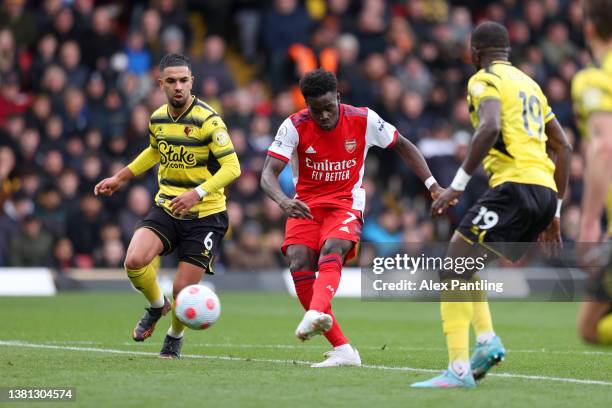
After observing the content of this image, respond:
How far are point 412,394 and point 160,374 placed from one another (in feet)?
6.82

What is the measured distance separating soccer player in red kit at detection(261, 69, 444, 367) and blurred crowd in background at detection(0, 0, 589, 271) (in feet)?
31.2

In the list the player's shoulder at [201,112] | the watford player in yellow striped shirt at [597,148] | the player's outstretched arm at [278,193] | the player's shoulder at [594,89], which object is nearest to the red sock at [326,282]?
the player's outstretched arm at [278,193]

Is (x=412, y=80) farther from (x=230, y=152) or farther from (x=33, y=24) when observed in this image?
(x=230, y=152)

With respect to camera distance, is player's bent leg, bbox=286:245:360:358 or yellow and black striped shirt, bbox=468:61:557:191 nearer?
yellow and black striped shirt, bbox=468:61:557:191

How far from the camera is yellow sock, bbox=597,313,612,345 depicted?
7000 mm

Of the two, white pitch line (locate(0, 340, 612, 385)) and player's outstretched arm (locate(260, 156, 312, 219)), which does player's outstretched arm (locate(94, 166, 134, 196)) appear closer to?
white pitch line (locate(0, 340, 612, 385))

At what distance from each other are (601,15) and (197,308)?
4.27 m

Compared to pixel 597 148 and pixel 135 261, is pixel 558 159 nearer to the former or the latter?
pixel 597 148

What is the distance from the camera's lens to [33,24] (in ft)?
69.2

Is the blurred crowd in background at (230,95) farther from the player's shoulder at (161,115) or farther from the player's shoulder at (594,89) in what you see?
the player's shoulder at (594,89)

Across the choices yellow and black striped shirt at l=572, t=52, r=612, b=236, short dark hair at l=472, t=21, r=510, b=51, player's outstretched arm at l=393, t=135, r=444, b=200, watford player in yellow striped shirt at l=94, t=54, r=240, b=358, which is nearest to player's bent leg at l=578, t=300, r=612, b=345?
yellow and black striped shirt at l=572, t=52, r=612, b=236

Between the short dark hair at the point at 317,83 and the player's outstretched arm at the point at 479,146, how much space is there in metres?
1.88

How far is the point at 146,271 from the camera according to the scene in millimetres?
10664

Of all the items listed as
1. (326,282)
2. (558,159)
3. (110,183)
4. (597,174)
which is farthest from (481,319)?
(110,183)
